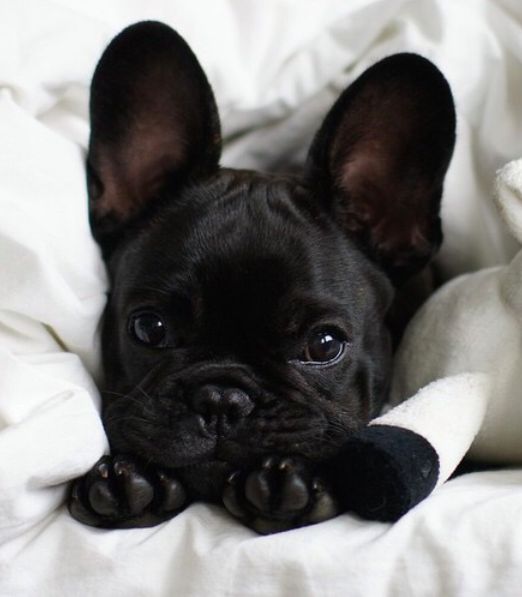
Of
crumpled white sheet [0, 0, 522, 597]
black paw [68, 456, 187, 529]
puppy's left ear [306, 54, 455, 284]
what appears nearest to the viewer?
crumpled white sheet [0, 0, 522, 597]

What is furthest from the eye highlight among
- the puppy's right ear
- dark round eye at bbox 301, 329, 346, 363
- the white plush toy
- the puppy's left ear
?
the puppy's right ear

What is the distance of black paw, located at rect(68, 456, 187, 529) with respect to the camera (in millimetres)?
1175

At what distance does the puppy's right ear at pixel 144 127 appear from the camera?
4.98 ft

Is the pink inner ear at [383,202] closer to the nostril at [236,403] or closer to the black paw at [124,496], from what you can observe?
the nostril at [236,403]

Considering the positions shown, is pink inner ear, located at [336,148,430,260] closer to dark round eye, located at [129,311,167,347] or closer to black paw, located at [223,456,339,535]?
dark round eye, located at [129,311,167,347]

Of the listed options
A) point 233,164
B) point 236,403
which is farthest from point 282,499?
point 233,164

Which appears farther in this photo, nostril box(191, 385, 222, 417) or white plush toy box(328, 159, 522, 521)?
nostril box(191, 385, 222, 417)

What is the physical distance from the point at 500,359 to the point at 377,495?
0.34m

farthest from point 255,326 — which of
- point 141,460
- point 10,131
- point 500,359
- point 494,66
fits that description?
point 494,66

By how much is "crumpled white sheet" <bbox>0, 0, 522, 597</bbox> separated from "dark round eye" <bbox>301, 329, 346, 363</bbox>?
0.83 ft

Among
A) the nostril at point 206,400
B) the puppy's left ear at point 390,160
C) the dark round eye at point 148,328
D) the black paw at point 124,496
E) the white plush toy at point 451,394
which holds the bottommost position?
the black paw at point 124,496

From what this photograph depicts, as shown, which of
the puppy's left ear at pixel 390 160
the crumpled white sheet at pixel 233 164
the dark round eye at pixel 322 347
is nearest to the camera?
the crumpled white sheet at pixel 233 164

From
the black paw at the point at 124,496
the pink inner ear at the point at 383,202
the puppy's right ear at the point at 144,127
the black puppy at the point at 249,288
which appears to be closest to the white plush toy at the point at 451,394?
the black puppy at the point at 249,288

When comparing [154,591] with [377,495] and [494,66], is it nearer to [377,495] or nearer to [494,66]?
[377,495]
